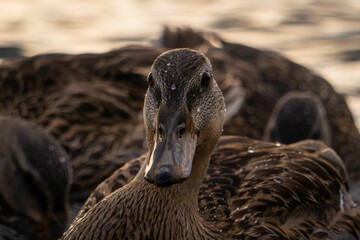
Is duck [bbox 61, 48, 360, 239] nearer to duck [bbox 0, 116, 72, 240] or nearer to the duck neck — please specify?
the duck neck

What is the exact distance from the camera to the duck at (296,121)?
9.20 metres

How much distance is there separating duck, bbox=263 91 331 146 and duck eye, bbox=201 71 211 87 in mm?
3594

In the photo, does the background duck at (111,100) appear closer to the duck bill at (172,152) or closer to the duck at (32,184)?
the duck at (32,184)

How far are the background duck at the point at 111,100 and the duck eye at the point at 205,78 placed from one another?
2918 mm

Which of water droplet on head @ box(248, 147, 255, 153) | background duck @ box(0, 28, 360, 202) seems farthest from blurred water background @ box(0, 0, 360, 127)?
water droplet on head @ box(248, 147, 255, 153)

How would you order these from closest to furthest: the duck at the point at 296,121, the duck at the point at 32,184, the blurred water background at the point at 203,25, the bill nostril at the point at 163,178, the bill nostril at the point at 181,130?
the bill nostril at the point at 163,178
the bill nostril at the point at 181,130
the duck at the point at 32,184
the duck at the point at 296,121
the blurred water background at the point at 203,25

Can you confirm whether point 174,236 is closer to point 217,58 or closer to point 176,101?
point 176,101

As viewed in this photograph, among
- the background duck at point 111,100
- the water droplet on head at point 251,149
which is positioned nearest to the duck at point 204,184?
the water droplet on head at point 251,149

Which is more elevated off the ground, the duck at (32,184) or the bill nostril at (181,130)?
the bill nostril at (181,130)

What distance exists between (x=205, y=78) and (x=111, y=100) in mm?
3214

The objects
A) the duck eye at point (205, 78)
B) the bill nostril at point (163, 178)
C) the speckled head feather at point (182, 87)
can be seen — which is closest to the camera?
the bill nostril at point (163, 178)

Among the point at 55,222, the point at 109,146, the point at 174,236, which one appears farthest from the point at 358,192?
the point at 174,236

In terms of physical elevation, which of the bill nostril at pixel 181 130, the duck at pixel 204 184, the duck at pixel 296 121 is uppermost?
the bill nostril at pixel 181 130

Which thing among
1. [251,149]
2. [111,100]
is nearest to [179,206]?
[251,149]
